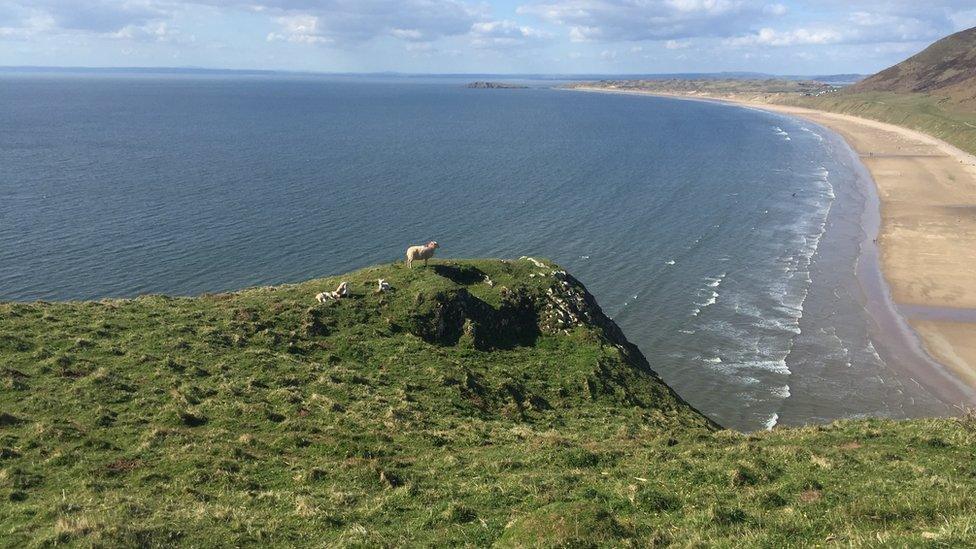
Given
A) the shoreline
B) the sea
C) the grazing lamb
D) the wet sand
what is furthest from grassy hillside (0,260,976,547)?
the wet sand

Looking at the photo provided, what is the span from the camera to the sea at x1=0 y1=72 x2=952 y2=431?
5505 centimetres

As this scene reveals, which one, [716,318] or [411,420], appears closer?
[411,420]

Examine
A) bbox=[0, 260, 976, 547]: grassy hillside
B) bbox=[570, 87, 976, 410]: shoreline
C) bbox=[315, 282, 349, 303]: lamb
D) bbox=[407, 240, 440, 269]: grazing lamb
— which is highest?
bbox=[407, 240, 440, 269]: grazing lamb

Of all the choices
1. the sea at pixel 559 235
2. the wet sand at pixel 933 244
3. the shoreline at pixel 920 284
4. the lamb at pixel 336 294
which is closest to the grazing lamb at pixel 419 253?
the lamb at pixel 336 294

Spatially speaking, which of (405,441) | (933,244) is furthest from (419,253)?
(933,244)

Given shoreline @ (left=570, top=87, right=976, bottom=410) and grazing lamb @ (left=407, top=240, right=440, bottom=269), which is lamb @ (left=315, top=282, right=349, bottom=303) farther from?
shoreline @ (left=570, top=87, right=976, bottom=410)

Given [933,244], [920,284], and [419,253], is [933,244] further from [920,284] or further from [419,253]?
[419,253]

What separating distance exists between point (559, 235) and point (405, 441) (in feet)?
225

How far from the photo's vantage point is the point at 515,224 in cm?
9525

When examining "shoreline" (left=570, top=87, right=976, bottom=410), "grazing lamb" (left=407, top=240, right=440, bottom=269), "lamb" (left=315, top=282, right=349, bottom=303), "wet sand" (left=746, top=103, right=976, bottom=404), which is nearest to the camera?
"lamb" (left=315, top=282, right=349, bottom=303)

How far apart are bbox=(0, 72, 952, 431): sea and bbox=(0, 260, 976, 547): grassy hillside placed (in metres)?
20.4

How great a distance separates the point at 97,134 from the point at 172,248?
A: 129316 mm

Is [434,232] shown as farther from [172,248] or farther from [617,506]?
[617,506]

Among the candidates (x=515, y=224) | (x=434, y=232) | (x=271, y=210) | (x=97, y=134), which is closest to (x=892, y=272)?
(x=515, y=224)
